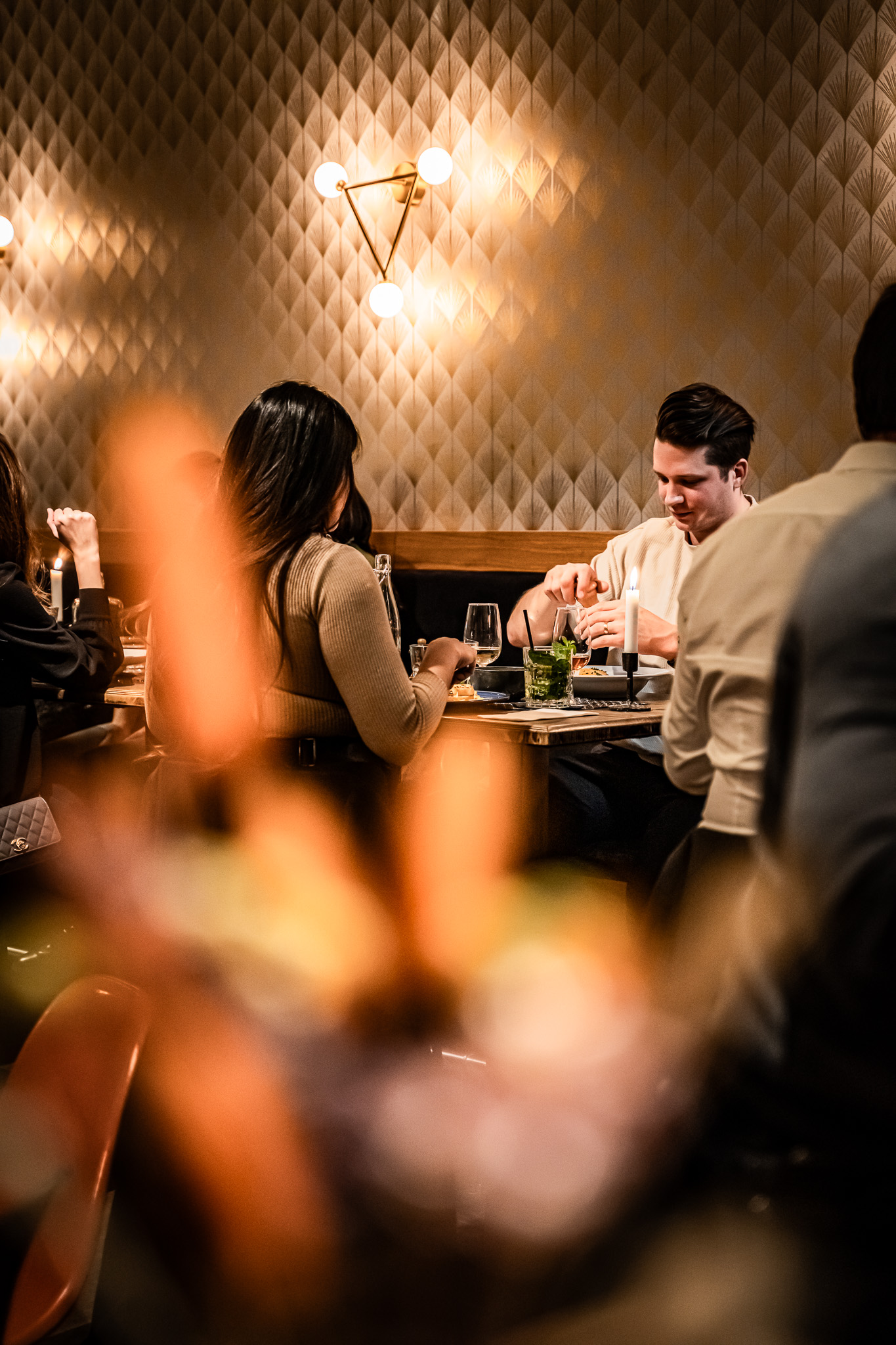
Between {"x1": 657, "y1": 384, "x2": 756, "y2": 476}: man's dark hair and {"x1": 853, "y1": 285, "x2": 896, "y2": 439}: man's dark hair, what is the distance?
1.86 metres

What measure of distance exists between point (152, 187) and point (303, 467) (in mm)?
4082

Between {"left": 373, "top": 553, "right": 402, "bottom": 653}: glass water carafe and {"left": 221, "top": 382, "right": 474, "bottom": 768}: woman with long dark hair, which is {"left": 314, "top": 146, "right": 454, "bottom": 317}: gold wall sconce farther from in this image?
{"left": 221, "top": 382, "right": 474, "bottom": 768}: woman with long dark hair

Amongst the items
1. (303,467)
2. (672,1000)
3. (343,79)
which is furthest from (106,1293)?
(343,79)

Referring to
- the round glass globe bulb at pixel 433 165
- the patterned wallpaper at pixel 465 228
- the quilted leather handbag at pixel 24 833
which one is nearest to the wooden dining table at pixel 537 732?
the quilted leather handbag at pixel 24 833

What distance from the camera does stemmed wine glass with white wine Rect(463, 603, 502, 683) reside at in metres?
2.47

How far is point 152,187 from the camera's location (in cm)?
544

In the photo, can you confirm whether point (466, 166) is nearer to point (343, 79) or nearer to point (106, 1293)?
point (343, 79)

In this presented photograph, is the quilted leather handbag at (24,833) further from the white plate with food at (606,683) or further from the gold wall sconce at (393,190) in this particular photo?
the gold wall sconce at (393,190)

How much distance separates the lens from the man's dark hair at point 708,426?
2826 millimetres

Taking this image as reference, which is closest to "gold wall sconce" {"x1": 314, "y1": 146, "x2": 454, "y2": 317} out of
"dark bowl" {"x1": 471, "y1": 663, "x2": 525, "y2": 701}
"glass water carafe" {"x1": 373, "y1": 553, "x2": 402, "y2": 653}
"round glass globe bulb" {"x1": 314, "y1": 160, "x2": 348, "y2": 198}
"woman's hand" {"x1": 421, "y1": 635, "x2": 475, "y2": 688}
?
"round glass globe bulb" {"x1": 314, "y1": 160, "x2": 348, "y2": 198}

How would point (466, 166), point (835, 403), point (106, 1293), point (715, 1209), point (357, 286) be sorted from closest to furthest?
point (715, 1209), point (106, 1293), point (835, 403), point (466, 166), point (357, 286)

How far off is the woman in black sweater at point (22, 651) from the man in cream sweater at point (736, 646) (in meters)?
1.61

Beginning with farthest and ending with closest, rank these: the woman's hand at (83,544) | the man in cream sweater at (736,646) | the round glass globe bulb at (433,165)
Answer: the round glass globe bulb at (433,165) → the woman's hand at (83,544) → the man in cream sweater at (736,646)

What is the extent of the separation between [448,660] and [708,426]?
99cm
